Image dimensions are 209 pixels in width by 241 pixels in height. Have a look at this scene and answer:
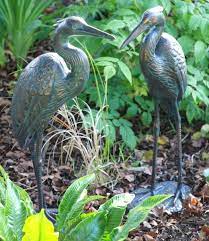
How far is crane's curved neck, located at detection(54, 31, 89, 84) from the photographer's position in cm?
347

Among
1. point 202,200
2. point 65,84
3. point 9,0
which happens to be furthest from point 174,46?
point 9,0

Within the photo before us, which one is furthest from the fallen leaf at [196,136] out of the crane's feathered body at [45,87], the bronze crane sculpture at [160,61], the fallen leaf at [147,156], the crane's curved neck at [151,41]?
the crane's feathered body at [45,87]

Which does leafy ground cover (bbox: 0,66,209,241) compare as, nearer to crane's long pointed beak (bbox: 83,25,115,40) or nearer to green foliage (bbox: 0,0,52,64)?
green foliage (bbox: 0,0,52,64)

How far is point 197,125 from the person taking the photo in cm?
512

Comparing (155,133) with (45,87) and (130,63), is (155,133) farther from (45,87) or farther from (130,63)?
(130,63)

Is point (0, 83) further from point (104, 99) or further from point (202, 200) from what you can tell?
point (202, 200)

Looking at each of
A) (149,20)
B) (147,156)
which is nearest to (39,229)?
(149,20)

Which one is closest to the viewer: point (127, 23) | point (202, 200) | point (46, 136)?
point (202, 200)

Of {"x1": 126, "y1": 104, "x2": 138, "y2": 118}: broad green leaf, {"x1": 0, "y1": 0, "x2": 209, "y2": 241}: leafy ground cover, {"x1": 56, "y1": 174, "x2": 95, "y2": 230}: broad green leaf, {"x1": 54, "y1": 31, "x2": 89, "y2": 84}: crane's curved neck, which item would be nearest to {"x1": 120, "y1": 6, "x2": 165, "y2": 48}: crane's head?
{"x1": 54, "y1": 31, "x2": 89, "y2": 84}: crane's curved neck

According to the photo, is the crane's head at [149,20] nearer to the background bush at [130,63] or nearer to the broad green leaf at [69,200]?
the background bush at [130,63]

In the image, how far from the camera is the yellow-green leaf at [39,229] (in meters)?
2.98

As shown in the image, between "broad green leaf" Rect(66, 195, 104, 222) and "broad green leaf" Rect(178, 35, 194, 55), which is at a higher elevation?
"broad green leaf" Rect(178, 35, 194, 55)

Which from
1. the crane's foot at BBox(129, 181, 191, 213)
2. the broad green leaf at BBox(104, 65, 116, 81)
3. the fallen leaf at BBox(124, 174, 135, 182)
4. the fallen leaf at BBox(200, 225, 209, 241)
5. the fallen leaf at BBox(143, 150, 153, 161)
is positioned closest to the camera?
the fallen leaf at BBox(200, 225, 209, 241)

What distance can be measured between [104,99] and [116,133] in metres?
0.55
